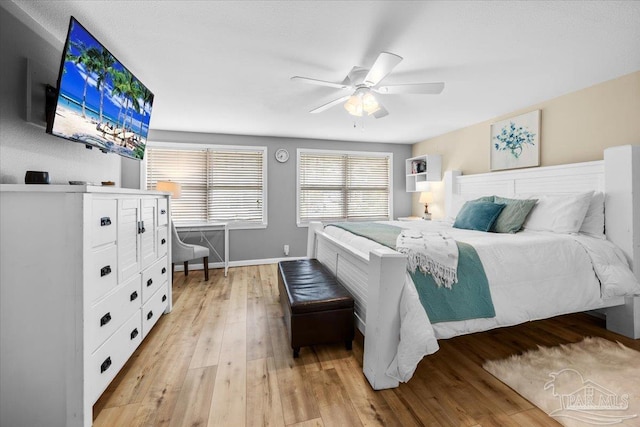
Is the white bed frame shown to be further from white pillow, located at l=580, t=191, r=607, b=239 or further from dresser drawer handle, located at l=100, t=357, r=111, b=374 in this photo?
dresser drawer handle, located at l=100, t=357, r=111, b=374

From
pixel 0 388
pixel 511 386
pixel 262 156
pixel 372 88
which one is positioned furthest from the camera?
pixel 262 156

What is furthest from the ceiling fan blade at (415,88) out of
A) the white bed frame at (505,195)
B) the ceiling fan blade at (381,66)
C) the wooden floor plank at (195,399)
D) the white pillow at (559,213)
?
the wooden floor plank at (195,399)

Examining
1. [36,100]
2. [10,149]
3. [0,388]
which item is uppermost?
[36,100]

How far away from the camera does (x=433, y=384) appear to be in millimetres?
1633

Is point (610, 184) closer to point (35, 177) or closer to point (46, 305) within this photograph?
point (46, 305)

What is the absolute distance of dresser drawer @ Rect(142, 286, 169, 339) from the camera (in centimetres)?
201

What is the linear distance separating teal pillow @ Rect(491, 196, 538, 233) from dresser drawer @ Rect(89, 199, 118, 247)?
3.12 meters

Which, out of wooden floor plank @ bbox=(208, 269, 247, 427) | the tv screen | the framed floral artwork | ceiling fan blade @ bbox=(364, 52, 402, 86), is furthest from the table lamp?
the tv screen

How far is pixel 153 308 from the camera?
86.4 inches

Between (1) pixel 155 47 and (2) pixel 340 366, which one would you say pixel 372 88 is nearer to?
(1) pixel 155 47

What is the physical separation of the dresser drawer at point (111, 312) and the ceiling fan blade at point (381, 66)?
2202mm

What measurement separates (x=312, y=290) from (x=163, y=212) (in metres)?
1.58

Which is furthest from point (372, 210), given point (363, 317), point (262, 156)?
point (363, 317)

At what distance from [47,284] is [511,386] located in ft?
8.31
